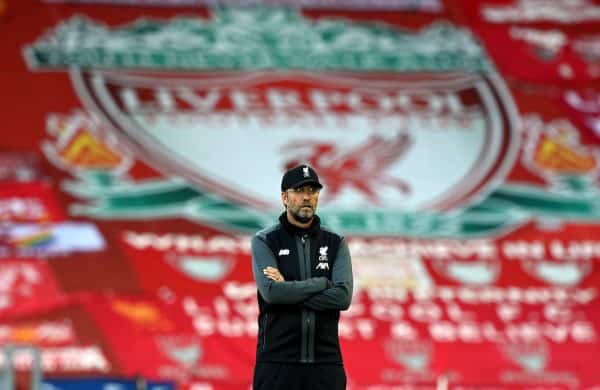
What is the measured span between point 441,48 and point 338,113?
0.92m

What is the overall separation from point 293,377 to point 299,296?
232mm

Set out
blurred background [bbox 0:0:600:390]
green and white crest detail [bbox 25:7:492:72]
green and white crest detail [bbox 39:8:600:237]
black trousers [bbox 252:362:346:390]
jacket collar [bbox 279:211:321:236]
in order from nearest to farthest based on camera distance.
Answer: black trousers [bbox 252:362:346:390]
jacket collar [bbox 279:211:321:236]
blurred background [bbox 0:0:600:390]
green and white crest detail [bbox 39:8:600:237]
green and white crest detail [bbox 25:7:492:72]

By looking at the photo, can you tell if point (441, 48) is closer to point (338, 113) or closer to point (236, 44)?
point (338, 113)

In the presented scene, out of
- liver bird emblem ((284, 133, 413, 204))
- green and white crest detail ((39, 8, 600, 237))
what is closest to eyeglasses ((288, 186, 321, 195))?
green and white crest detail ((39, 8, 600, 237))

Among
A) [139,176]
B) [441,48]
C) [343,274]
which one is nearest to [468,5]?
[441,48]

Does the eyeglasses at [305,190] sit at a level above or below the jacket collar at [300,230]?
above

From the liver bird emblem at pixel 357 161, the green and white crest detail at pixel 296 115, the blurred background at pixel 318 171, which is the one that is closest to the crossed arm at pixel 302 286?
the blurred background at pixel 318 171

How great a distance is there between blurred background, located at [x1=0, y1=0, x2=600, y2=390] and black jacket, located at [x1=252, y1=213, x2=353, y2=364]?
491cm

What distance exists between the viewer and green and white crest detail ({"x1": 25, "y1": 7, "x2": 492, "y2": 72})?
32.6 feet

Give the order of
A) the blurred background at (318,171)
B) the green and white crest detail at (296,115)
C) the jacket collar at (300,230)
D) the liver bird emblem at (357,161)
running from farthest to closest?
the liver bird emblem at (357,161) → the green and white crest detail at (296,115) → the blurred background at (318,171) → the jacket collar at (300,230)

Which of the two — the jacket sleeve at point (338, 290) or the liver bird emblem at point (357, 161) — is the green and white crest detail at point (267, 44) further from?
the jacket sleeve at point (338, 290)

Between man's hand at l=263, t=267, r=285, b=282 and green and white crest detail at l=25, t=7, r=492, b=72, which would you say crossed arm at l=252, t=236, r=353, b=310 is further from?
green and white crest detail at l=25, t=7, r=492, b=72

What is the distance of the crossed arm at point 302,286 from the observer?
3816mm

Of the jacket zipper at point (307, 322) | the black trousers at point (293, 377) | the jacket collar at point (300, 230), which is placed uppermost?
the jacket collar at point (300, 230)
